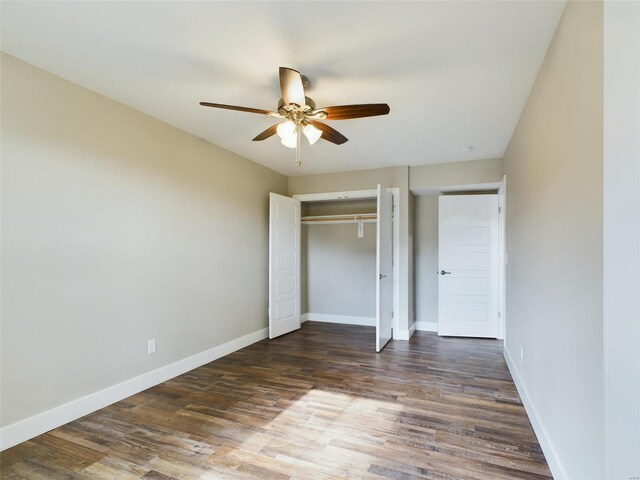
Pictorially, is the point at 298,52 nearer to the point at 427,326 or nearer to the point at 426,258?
the point at 426,258

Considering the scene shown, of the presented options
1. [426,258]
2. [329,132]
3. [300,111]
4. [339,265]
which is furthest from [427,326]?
[300,111]

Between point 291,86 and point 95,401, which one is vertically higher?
point 291,86

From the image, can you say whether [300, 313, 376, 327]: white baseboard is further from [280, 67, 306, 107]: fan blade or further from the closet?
[280, 67, 306, 107]: fan blade

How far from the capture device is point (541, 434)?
2.07m

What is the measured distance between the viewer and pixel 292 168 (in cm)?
489

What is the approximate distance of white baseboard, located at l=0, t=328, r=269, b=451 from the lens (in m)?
2.13

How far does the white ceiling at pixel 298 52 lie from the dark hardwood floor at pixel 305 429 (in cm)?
252

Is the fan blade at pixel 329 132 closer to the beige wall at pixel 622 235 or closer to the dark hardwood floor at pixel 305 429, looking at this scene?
the beige wall at pixel 622 235

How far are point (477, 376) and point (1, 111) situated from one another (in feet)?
14.5

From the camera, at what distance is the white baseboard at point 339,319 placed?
18.2 ft

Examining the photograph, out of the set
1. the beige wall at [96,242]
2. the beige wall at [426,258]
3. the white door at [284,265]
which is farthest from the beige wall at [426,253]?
the beige wall at [96,242]

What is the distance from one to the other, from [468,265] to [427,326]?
1183mm

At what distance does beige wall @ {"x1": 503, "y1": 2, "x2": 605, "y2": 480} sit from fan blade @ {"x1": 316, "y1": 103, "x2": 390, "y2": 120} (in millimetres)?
981

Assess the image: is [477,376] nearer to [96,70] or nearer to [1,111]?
[96,70]
